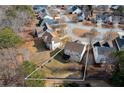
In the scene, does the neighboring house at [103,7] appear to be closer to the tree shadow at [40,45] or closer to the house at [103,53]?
the house at [103,53]

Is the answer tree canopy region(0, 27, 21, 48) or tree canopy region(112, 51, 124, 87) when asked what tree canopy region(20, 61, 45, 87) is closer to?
tree canopy region(0, 27, 21, 48)

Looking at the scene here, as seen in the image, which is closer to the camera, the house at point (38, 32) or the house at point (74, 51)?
the house at point (74, 51)

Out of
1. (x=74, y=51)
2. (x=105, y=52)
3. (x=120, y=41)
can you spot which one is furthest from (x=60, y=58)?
(x=120, y=41)

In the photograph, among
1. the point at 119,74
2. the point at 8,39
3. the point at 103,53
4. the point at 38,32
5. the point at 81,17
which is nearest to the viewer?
the point at 119,74

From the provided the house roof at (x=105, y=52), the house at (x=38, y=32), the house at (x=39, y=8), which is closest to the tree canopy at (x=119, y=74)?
the house roof at (x=105, y=52)

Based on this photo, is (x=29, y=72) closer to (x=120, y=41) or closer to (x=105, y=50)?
(x=105, y=50)

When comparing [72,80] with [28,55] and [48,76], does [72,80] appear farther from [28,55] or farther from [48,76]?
[28,55]

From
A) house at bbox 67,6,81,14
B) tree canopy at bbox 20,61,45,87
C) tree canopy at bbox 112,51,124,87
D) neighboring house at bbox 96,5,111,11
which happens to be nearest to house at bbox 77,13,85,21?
house at bbox 67,6,81,14
